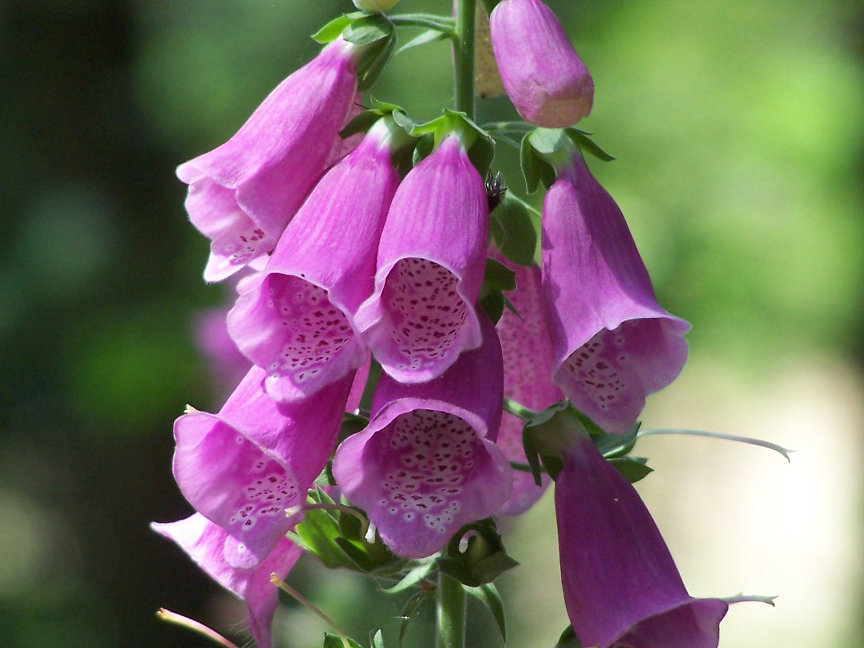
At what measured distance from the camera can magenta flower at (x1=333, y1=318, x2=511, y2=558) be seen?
37.4 inches

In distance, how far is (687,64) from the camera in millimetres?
4152

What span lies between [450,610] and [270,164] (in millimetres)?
515

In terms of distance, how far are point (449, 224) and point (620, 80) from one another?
306 centimetres

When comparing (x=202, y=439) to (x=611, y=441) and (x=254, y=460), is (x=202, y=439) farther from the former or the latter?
(x=611, y=441)

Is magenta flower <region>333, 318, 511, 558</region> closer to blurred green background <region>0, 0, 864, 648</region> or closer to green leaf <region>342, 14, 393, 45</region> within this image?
green leaf <region>342, 14, 393, 45</region>

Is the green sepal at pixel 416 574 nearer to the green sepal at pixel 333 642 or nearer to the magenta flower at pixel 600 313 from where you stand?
the green sepal at pixel 333 642

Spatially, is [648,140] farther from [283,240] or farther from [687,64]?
[283,240]

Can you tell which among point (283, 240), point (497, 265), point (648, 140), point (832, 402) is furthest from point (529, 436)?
point (832, 402)

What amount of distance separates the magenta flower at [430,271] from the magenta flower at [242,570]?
1.01ft

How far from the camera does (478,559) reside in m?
1.05

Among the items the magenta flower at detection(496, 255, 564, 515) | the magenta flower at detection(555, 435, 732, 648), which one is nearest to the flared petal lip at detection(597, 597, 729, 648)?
the magenta flower at detection(555, 435, 732, 648)

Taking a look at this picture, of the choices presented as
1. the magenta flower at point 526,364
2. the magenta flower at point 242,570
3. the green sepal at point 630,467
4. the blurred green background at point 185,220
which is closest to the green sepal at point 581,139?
the magenta flower at point 526,364

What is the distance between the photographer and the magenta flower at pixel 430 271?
0.93 meters

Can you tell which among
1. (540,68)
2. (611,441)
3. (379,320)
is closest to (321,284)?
(379,320)
